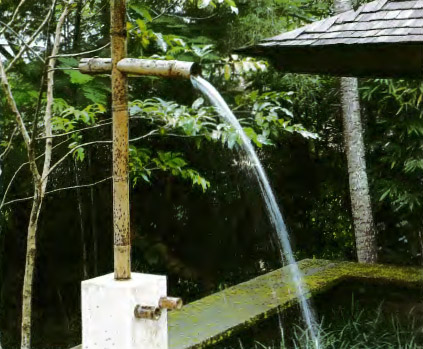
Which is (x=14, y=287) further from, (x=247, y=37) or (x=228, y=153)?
(x=247, y=37)

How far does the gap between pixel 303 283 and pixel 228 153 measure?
5.66 ft

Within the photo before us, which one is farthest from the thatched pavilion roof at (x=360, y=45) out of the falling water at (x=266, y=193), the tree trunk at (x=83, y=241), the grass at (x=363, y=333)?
the tree trunk at (x=83, y=241)

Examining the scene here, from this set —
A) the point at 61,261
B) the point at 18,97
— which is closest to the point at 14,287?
the point at 61,261

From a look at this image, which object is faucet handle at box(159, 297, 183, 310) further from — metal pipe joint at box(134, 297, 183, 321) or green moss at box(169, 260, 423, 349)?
green moss at box(169, 260, 423, 349)

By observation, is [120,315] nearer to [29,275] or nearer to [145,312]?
[145,312]

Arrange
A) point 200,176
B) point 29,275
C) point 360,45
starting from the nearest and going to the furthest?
point 29,275 < point 360,45 < point 200,176

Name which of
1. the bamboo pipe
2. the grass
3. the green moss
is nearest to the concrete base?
the bamboo pipe

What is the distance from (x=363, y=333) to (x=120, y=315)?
2419 millimetres

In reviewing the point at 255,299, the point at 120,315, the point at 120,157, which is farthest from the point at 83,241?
the point at 120,315

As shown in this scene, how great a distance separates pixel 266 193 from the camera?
6008 mm

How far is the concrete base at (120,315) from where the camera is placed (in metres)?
1.68

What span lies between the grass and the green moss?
0.65ft

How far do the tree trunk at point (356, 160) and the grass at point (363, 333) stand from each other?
0.96 meters

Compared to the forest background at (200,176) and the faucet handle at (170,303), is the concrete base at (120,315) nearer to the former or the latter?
the faucet handle at (170,303)
